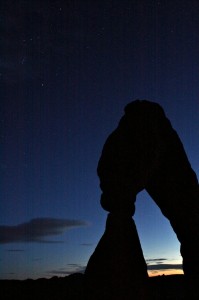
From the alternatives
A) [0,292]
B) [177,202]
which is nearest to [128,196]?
[177,202]

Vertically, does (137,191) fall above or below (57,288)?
above

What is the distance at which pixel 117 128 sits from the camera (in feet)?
44.3

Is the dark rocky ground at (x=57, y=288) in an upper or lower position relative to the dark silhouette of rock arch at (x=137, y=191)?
lower

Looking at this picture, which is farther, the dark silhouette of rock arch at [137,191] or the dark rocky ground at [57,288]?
the dark rocky ground at [57,288]

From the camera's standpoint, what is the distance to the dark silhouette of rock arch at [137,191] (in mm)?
11602

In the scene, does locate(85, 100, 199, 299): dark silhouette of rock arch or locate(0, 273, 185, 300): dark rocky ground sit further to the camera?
locate(0, 273, 185, 300): dark rocky ground

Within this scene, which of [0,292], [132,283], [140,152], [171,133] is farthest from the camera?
[0,292]

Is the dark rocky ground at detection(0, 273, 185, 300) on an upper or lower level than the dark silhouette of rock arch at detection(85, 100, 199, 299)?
lower

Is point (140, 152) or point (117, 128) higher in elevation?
point (117, 128)

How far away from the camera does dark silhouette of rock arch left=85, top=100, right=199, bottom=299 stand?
11602 mm

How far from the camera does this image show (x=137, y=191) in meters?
12.6

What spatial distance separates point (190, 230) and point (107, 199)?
4648 mm

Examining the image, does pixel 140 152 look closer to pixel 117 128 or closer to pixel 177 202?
pixel 117 128

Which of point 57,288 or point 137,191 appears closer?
point 137,191
